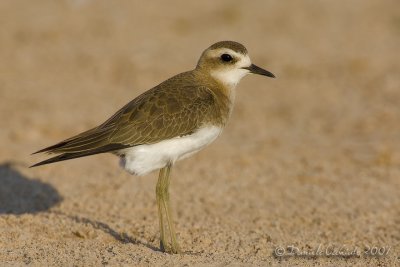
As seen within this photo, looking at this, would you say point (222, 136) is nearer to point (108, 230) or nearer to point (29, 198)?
point (29, 198)

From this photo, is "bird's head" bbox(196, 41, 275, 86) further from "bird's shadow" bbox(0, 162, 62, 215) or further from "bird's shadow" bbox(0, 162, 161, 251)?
"bird's shadow" bbox(0, 162, 62, 215)

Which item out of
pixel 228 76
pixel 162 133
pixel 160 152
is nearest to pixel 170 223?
pixel 160 152

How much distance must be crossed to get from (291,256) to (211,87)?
6.12 ft

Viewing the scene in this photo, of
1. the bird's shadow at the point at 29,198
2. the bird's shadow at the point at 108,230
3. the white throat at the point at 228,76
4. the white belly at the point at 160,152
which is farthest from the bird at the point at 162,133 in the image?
the bird's shadow at the point at 29,198

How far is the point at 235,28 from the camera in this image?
16.8 meters

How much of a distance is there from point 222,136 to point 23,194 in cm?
410

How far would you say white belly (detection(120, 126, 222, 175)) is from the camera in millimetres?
6594

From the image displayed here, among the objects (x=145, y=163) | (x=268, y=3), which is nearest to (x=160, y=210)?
(x=145, y=163)

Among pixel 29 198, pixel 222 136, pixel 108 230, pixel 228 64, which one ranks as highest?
pixel 228 64

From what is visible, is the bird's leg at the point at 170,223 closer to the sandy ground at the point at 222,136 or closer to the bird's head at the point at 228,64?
the sandy ground at the point at 222,136

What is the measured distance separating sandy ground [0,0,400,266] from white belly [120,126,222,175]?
771 mm

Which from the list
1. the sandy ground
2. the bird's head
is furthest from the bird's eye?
the sandy ground

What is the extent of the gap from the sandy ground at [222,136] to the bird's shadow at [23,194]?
25mm

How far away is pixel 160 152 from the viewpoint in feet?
21.7
